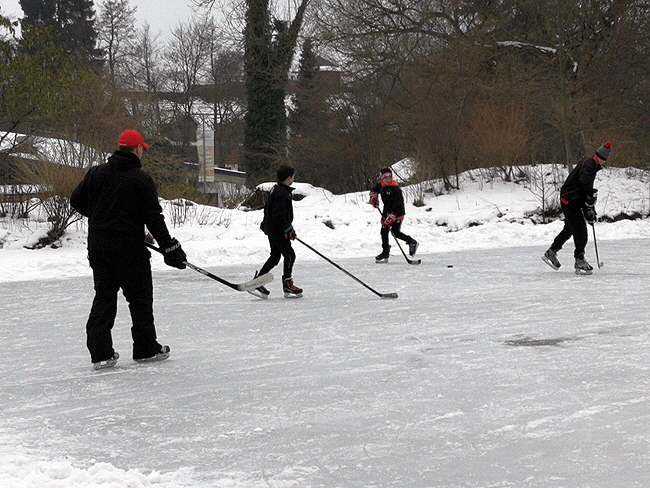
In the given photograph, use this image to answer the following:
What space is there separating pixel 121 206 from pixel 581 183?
A: 21.4ft

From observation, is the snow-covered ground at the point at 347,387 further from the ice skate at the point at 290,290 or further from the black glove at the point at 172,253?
the black glove at the point at 172,253

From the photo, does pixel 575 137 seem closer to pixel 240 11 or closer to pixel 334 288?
pixel 240 11

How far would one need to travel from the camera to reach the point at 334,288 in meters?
9.75

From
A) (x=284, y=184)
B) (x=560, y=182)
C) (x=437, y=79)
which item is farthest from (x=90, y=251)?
(x=437, y=79)

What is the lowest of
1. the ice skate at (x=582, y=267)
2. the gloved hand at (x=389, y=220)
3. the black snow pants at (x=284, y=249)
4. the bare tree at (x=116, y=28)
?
the ice skate at (x=582, y=267)

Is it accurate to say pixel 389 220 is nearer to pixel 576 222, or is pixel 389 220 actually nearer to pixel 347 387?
pixel 576 222

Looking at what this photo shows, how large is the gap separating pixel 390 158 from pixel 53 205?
41.5 ft

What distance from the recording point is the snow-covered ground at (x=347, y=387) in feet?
11.2

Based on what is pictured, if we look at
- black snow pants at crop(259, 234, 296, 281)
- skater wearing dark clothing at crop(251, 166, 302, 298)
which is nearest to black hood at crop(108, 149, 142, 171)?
skater wearing dark clothing at crop(251, 166, 302, 298)

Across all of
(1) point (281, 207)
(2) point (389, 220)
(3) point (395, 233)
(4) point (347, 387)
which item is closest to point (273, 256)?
(1) point (281, 207)

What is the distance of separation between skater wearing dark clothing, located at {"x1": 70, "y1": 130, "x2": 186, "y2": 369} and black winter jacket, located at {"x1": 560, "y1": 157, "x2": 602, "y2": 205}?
609 centimetres

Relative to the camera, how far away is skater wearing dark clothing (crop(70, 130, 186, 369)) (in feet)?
17.5

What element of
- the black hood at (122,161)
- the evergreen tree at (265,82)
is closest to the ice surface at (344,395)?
the black hood at (122,161)

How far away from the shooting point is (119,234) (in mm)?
5332
